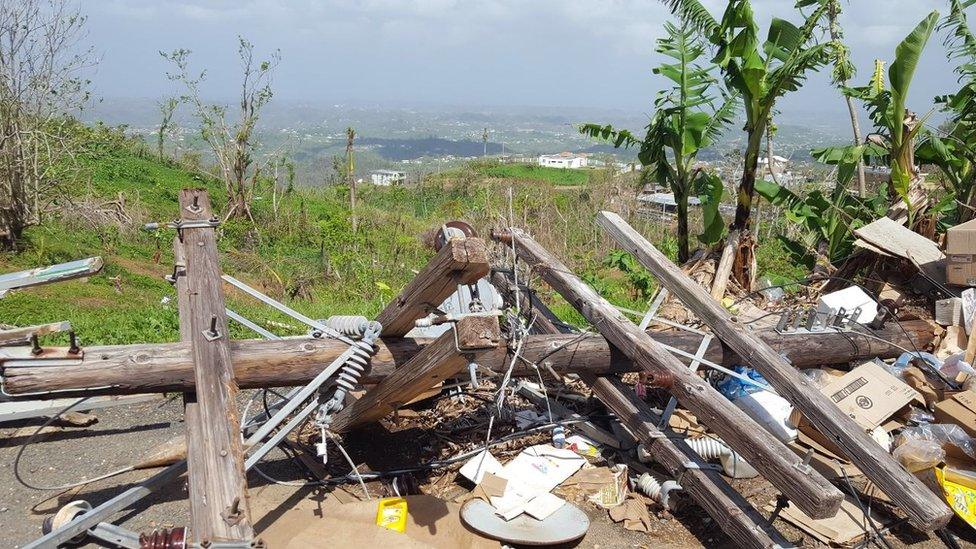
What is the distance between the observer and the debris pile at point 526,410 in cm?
311

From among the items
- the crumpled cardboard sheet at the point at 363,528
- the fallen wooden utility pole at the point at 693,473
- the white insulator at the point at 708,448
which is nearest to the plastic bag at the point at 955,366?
the white insulator at the point at 708,448

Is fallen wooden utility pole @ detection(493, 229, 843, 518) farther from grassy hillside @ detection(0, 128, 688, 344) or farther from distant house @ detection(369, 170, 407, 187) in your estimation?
distant house @ detection(369, 170, 407, 187)

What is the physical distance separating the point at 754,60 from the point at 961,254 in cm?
278

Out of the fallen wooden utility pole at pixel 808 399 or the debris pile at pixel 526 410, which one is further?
the fallen wooden utility pole at pixel 808 399

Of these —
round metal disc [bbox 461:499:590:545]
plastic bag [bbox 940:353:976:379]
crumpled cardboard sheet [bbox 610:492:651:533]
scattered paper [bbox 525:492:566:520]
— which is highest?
plastic bag [bbox 940:353:976:379]

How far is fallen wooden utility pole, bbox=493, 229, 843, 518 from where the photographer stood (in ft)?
10.4

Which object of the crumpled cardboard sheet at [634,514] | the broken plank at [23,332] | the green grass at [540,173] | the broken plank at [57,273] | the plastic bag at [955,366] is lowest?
the crumpled cardboard sheet at [634,514]

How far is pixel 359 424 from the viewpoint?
4504 mm

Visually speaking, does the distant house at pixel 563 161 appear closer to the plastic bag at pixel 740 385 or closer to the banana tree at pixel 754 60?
the banana tree at pixel 754 60

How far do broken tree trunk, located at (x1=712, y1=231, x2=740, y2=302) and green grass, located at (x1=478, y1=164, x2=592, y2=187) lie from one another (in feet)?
52.2

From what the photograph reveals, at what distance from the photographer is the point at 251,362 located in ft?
11.4

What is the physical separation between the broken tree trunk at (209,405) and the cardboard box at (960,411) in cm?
453

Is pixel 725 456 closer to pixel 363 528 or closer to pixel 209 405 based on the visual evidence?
pixel 363 528

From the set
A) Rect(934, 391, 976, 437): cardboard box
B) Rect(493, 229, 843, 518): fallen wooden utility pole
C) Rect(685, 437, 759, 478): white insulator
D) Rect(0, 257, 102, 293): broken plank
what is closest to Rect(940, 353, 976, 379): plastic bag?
Rect(934, 391, 976, 437): cardboard box
